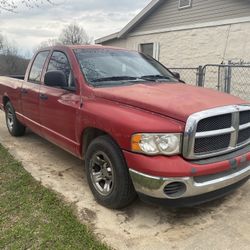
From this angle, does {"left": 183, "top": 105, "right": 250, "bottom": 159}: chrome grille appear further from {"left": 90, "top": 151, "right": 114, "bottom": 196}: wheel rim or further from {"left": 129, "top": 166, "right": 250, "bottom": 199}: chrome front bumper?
{"left": 90, "top": 151, "right": 114, "bottom": 196}: wheel rim

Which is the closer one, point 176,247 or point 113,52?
point 176,247

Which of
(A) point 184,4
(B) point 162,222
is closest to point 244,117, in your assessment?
(B) point 162,222

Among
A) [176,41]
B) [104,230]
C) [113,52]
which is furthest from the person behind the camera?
[176,41]

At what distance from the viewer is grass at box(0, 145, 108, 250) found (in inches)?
118

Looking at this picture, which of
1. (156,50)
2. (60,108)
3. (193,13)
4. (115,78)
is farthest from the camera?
(156,50)

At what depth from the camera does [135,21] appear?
15312 millimetres

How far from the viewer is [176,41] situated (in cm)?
1373

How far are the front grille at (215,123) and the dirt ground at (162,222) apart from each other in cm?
103

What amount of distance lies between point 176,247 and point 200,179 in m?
0.66

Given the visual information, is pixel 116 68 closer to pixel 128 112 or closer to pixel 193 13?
pixel 128 112

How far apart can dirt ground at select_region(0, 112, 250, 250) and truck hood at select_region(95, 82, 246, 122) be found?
115cm

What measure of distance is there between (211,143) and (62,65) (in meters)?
2.52

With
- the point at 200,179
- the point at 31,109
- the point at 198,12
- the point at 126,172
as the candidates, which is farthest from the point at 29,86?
the point at 198,12

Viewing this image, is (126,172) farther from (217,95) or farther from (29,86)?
(29,86)
